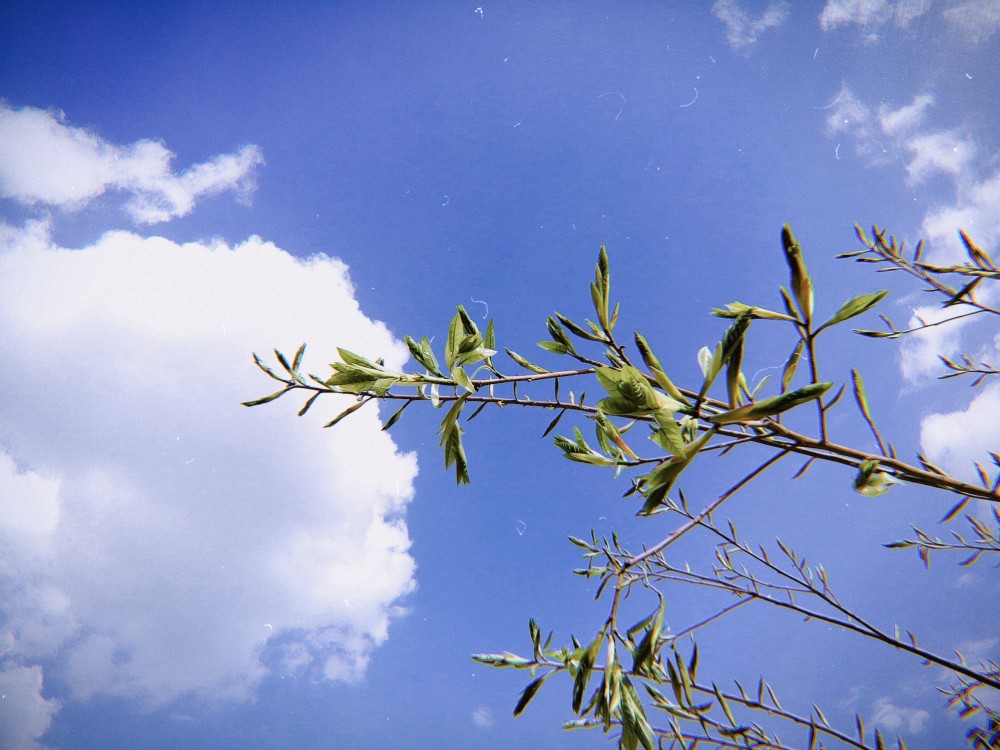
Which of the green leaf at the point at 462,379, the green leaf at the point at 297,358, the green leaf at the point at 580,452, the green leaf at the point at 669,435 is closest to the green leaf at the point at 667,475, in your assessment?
the green leaf at the point at 669,435

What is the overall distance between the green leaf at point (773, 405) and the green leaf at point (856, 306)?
13 cm

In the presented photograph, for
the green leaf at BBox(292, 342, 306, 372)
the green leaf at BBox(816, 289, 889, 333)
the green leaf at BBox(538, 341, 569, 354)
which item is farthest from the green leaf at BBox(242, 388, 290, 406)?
the green leaf at BBox(816, 289, 889, 333)

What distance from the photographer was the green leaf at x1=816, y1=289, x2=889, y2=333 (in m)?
0.56

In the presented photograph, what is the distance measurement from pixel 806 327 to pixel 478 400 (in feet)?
1.50

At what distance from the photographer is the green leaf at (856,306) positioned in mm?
555

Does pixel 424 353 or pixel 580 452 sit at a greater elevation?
pixel 424 353

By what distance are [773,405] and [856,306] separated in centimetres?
22

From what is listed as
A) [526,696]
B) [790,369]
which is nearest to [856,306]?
[790,369]

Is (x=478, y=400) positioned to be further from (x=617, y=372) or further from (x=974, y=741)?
(x=974, y=741)

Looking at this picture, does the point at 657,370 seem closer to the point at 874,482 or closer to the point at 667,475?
the point at 667,475

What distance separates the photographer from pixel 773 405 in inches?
18.8

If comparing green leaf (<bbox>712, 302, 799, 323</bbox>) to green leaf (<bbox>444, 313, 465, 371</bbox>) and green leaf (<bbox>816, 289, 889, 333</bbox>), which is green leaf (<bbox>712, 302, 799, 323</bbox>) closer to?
green leaf (<bbox>816, 289, 889, 333</bbox>)

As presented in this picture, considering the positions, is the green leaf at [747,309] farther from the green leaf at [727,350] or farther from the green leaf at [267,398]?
the green leaf at [267,398]

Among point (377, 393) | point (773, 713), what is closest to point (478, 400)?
point (377, 393)
